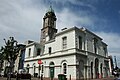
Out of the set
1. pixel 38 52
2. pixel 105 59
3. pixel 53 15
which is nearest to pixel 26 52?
pixel 38 52

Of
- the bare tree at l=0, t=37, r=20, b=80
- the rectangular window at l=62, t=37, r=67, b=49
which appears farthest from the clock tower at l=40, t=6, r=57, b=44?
the bare tree at l=0, t=37, r=20, b=80

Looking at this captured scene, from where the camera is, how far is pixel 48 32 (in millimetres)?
50562

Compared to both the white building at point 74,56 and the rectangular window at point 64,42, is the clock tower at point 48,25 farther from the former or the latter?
the rectangular window at point 64,42

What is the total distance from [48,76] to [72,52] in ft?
30.2

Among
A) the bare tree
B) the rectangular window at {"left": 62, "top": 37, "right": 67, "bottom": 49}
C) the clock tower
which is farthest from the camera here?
the clock tower

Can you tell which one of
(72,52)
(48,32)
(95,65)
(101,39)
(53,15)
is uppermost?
(53,15)

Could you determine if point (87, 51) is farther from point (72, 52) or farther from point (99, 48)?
point (99, 48)

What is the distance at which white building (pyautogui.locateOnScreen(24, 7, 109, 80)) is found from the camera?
26500 mm

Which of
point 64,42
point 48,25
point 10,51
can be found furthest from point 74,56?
point 48,25

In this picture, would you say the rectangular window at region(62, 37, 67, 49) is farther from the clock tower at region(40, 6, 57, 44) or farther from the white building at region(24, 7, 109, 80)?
the clock tower at region(40, 6, 57, 44)

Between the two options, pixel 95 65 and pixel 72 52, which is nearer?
pixel 72 52

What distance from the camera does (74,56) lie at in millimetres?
25906

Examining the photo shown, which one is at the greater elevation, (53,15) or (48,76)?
(53,15)

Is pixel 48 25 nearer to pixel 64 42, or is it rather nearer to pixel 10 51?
pixel 64 42
